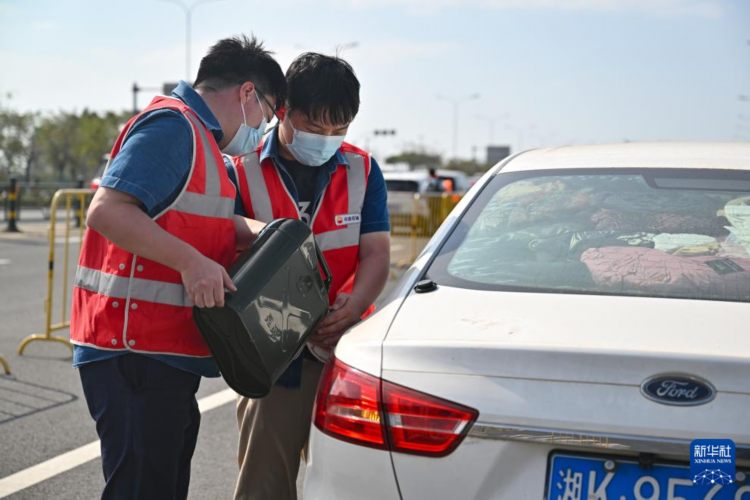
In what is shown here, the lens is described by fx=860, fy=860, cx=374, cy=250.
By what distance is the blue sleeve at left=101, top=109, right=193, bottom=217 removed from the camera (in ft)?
7.72

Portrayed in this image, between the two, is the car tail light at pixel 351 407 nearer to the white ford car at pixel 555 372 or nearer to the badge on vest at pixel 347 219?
the white ford car at pixel 555 372

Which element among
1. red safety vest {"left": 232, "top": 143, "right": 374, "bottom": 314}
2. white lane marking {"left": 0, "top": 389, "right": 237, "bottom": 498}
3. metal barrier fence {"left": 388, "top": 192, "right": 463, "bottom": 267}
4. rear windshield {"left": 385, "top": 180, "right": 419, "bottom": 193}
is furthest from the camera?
rear windshield {"left": 385, "top": 180, "right": 419, "bottom": 193}

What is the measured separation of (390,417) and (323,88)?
1.42m

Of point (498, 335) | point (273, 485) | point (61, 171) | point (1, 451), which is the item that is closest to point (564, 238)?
point (498, 335)

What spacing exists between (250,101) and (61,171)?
2056 inches

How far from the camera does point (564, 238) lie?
260 centimetres

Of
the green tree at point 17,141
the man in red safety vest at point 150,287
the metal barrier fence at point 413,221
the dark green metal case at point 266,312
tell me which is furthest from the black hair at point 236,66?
the green tree at point 17,141

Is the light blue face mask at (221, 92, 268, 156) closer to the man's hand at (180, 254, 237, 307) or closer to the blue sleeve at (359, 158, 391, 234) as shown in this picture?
the blue sleeve at (359, 158, 391, 234)

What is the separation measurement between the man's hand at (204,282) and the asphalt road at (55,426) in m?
2.03

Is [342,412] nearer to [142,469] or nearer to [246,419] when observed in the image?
[142,469]

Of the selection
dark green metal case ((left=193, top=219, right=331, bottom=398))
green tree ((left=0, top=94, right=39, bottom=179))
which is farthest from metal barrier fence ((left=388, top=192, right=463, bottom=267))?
green tree ((left=0, top=94, right=39, bottom=179))

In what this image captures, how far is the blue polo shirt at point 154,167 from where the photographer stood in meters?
2.36

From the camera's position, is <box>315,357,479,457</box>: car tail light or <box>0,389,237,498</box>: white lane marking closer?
<box>315,357,479,457</box>: car tail light

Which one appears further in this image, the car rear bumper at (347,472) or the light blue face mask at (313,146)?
the light blue face mask at (313,146)
